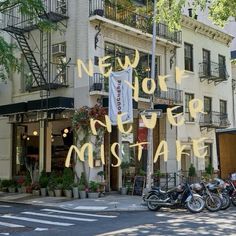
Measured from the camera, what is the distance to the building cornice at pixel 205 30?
27.6m

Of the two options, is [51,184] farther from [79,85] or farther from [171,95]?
[171,95]

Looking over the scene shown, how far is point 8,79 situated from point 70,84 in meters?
4.75

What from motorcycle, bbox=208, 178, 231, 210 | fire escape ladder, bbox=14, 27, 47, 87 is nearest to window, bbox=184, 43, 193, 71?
fire escape ladder, bbox=14, 27, 47, 87

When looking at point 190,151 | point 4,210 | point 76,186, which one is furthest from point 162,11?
point 190,151

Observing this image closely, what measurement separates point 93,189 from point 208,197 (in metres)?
6.23

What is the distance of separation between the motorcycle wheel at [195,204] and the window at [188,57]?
13427mm

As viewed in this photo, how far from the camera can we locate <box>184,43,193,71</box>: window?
2778cm

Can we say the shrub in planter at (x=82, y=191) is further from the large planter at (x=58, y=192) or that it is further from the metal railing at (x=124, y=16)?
the metal railing at (x=124, y=16)

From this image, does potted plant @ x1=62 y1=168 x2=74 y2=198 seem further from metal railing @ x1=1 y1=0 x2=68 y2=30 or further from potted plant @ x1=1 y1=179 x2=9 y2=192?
metal railing @ x1=1 y1=0 x2=68 y2=30

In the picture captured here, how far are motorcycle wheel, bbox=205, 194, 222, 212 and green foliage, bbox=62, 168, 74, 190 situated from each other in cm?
709

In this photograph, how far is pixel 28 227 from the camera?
1273 centimetres

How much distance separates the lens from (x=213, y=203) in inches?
620

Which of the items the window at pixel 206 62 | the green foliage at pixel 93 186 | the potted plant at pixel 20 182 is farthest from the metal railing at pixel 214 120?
the potted plant at pixel 20 182

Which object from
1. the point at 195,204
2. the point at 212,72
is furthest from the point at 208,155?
the point at 195,204
